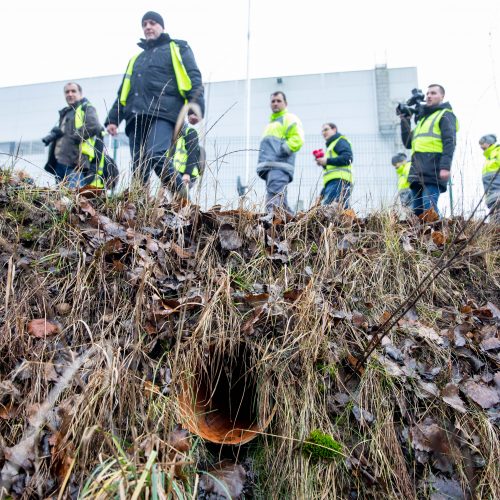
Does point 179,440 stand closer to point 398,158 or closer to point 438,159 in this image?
point 438,159

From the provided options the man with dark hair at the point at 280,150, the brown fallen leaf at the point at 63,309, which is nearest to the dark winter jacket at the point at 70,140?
the man with dark hair at the point at 280,150

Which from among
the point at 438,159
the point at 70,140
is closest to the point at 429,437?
the point at 438,159

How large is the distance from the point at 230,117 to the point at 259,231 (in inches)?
463

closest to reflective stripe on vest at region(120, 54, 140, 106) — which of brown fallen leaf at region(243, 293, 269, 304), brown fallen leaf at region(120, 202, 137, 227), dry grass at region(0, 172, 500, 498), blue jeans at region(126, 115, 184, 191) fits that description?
blue jeans at region(126, 115, 184, 191)

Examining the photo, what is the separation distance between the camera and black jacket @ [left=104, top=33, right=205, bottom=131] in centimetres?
491

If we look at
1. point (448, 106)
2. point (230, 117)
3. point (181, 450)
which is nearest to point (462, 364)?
point (181, 450)

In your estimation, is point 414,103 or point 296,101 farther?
point 296,101

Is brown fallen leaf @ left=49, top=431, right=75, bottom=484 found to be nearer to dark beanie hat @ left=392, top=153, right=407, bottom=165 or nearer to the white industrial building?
dark beanie hat @ left=392, top=153, right=407, bottom=165

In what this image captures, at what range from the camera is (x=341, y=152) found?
6.46m

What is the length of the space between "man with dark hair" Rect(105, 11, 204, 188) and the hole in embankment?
2517 millimetres

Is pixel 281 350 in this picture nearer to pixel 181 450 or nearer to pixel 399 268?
pixel 181 450

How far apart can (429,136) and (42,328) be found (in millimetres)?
4404

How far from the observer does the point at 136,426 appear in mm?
2350

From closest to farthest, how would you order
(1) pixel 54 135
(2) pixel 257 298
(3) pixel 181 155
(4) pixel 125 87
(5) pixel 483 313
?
(2) pixel 257 298, (5) pixel 483 313, (3) pixel 181 155, (4) pixel 125 87, (1) pixel 54 135
